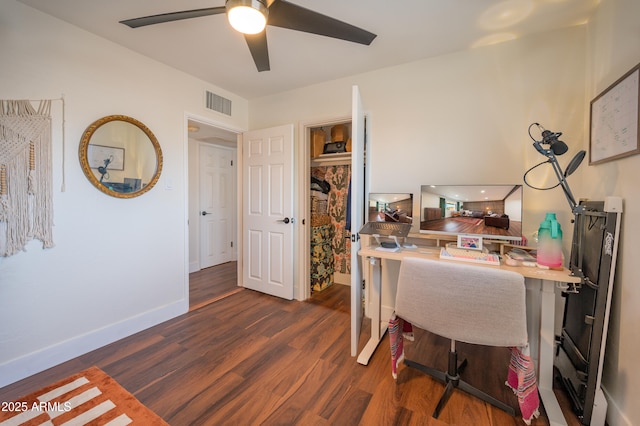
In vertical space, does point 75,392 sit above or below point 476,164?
below

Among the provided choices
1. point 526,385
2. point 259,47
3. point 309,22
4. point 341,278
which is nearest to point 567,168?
point 526,385

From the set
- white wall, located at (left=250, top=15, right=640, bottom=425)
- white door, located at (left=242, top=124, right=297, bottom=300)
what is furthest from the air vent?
white wall, located at (left=250, top=15, right=640, bottom=425)

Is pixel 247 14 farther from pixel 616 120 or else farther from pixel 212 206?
pixel 212 206

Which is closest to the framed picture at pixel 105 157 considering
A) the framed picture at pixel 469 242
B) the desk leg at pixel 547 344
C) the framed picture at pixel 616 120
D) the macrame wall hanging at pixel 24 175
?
the macrame wall hanging at pixel 24 175

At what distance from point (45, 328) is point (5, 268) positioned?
1.63ft

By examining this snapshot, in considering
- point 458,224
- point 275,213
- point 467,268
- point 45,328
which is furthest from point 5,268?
point 458,224

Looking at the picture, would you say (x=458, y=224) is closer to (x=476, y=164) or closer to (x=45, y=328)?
(x=476, y=164)

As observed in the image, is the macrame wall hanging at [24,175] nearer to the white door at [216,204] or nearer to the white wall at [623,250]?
the white door at [216,204]

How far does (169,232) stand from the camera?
101 inches

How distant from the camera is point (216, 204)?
459cm

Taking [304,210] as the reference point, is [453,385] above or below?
below

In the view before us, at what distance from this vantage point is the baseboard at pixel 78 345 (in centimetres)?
169

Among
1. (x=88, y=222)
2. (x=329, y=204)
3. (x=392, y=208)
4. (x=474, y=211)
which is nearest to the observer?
(x=474, y=211)

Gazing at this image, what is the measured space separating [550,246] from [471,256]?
0.42 metres
